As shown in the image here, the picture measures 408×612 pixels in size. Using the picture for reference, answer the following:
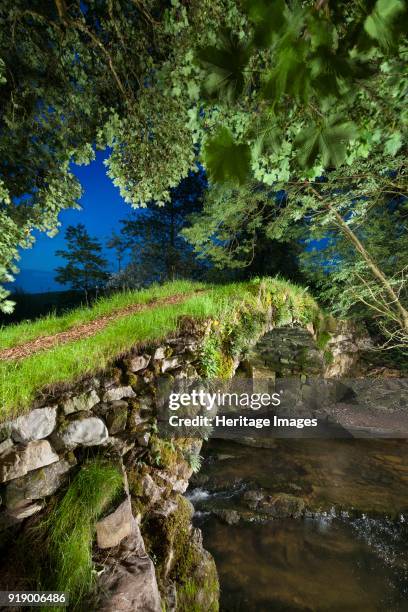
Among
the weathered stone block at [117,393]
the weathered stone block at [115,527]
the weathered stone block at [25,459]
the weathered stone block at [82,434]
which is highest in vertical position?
the weathered stone block at [117,393]

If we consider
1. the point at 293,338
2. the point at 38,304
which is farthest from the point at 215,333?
the point at 38,304

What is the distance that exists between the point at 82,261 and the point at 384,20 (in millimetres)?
17093

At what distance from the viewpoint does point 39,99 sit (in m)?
5.01

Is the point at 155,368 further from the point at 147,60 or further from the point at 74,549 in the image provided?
the point at 147,60

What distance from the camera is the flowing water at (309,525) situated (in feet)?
15.6

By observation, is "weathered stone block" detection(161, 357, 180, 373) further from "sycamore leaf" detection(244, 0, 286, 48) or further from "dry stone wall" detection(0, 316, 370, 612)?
"sycamore leaf" detection(244, 0, 286, 48)

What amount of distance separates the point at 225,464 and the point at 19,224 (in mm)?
7663

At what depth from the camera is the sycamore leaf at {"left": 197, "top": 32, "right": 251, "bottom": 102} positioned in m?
0.84

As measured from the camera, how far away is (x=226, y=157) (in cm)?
89

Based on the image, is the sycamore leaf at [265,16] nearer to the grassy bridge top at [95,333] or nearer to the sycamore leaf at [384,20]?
the sycamore leaf at [384,20]

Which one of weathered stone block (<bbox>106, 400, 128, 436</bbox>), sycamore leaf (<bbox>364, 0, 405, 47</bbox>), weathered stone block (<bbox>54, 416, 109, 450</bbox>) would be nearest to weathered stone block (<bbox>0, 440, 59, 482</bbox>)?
weathered stone block (<bbox>54, 416, 109, 450</bbox>)

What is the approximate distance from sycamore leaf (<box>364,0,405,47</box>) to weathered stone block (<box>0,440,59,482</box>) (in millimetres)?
3512

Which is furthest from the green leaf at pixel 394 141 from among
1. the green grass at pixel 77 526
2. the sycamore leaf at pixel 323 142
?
the green grass at pixel 77 526

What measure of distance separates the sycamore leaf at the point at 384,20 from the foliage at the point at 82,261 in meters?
16.5
